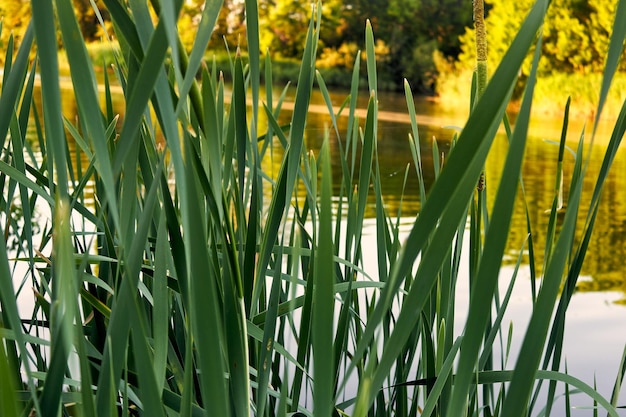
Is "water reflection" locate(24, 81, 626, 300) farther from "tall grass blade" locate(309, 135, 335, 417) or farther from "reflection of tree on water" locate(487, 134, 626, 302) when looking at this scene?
"tall grass blade" locate(309, 135, 335, 417)

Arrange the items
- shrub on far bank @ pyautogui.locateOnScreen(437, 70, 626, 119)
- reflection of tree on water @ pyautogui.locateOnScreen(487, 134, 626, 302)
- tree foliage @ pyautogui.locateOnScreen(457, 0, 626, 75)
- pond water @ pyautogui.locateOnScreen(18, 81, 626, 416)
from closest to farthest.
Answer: pond water @ pyautogui.locateOnScreen(18, 81, 626, 416), reflection of tree on water @ pyautogui.locateOnScreen(487, 134, 626, 302), shrub on far bank @ pyautogui.locateOnScreen(437, 70, 626, 119), tree foliage @ pyautogui.locateOnScreen(457, 0, 626, 75)

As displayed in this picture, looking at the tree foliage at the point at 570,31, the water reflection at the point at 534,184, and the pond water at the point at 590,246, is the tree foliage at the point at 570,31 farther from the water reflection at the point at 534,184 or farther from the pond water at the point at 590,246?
the pond water at the point at 590,246

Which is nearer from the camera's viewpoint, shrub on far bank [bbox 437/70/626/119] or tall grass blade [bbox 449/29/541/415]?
tall grass blade [bbox 449/29/541/415]

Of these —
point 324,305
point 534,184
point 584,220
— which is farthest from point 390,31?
point 324,305

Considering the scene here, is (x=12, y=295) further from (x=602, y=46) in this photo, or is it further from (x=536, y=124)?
(x=602, y=46)

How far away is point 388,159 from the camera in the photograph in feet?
10.8

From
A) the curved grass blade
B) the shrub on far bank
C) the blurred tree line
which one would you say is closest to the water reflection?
the curved grass blade

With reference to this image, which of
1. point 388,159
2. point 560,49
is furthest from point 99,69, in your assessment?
point 388,159

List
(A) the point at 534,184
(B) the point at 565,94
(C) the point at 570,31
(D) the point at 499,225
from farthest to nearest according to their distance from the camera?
(C) the point at 570,31
(B) the point at 565,94
(A) the point at 534,184
(D) the point at 499,225

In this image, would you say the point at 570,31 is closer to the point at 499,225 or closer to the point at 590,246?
the point at 590,246

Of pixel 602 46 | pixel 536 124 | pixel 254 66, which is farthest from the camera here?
pixel 602 46

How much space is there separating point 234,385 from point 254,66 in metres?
0.11

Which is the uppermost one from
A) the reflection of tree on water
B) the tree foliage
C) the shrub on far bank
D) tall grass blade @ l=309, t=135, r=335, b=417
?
the tree foliage

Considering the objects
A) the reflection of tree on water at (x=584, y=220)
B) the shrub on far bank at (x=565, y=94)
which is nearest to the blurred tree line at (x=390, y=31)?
the shrub on far bank at (x=565, y=94)
